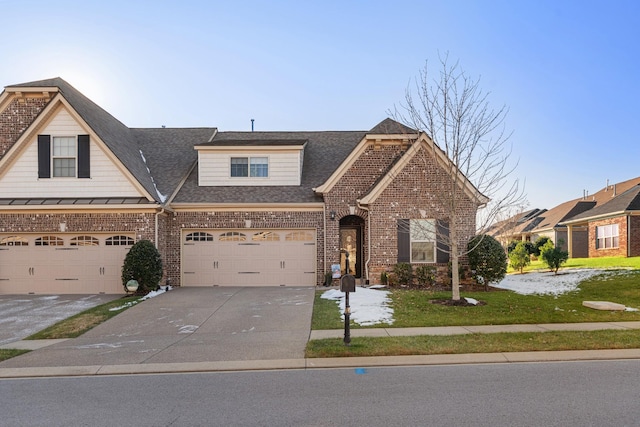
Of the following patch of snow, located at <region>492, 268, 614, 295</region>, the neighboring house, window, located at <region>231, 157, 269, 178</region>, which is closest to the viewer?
patch of snow, located at <region>492, 268, 614, 295</region>

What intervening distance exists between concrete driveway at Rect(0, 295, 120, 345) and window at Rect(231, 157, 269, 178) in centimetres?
715

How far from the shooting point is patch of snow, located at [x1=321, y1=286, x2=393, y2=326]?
11148mm

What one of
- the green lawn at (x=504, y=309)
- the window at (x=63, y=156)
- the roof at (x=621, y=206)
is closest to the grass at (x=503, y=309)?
the green lawn at (x=504, y=309)

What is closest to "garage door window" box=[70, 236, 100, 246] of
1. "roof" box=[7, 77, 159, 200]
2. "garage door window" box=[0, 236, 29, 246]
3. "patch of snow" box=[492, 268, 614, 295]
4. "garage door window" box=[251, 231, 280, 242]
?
"garage door window" box=[0, 236, 29, 246]

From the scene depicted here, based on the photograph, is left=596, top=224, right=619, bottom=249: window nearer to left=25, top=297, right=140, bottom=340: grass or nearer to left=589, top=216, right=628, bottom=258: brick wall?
left=589, top=216, right=628, bottom=258: brick wall

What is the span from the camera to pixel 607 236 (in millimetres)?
29172

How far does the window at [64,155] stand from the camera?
55.6 feet

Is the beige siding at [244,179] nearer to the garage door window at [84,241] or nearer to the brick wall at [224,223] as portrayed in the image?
the brick wall at [224,223]

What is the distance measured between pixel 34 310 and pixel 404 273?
1277 centimetres

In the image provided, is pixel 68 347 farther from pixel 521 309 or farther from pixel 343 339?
pixel 521 309

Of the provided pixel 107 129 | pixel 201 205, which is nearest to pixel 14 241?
pixel 107 129

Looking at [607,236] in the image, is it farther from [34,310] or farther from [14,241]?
[14,241]

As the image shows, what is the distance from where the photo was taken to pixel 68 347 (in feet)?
31.1

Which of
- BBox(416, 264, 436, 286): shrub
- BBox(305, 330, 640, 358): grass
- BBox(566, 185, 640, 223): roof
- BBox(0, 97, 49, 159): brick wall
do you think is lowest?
BBox(305, 330, 640, 358): grass
